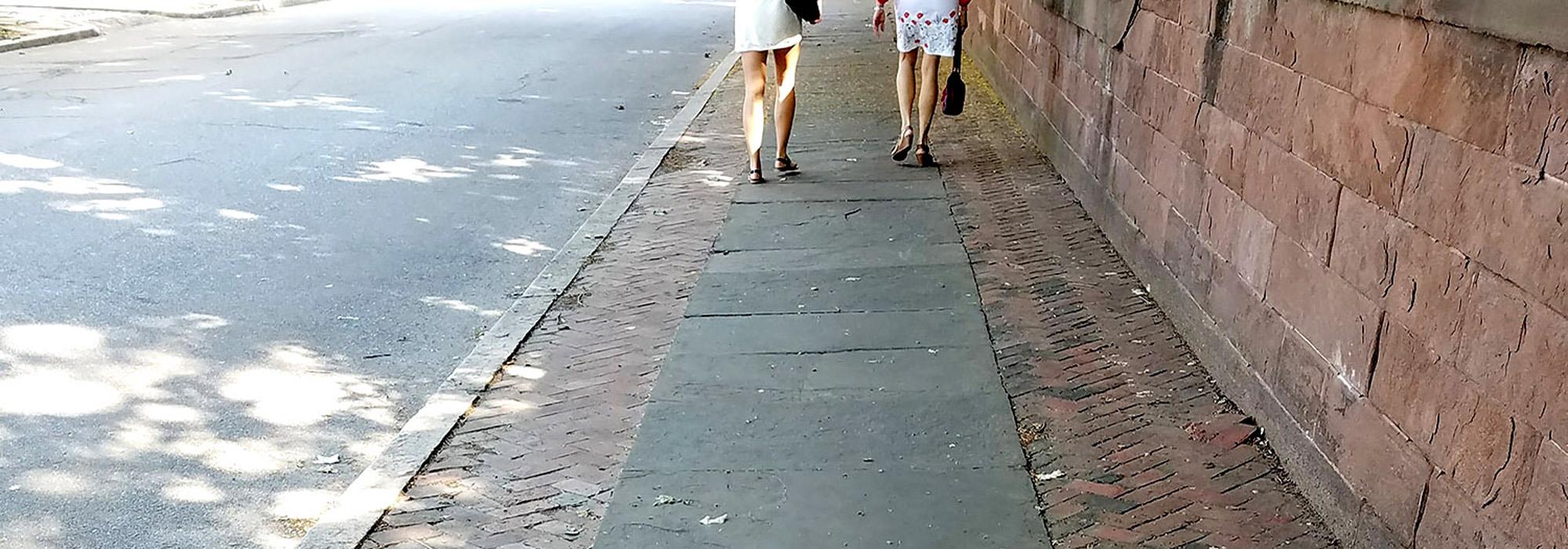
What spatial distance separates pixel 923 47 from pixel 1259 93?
384 centimetres

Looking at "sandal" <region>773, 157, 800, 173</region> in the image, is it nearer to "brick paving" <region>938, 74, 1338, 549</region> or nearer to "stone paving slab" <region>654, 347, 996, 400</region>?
"brick paving" <region>938, 74, 1338, 549</region>

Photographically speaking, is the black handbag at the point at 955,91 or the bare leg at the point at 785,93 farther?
the black handbag at the point at 955,91

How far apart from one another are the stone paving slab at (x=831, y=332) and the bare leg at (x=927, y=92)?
3096mm

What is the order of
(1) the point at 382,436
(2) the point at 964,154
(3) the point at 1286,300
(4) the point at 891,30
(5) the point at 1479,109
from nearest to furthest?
(5) the point at 1479,109, (3) the point at 1286,300, (1) the point at 382,436, (2) the point at 964,154, (4) the point at 891,30

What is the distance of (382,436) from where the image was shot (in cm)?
433

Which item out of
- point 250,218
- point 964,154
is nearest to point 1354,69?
point 964,154

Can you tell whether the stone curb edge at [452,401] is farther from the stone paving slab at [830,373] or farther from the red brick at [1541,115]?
the red brick at [1541,115]

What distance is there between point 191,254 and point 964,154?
4.94 metres

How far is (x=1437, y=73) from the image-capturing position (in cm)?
297

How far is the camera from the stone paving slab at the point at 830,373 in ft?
14.7

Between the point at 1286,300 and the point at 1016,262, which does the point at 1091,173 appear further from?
the point at 1286,300

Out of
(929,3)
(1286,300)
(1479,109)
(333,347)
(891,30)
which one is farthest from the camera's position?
(891,30)

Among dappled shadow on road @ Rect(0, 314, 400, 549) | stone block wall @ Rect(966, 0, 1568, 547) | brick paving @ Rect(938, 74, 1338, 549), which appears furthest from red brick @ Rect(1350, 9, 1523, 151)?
dappled shadow on road @ Rect(0, 314, 400, 549)

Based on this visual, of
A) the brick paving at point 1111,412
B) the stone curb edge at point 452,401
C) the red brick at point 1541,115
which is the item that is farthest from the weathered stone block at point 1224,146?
the stone curb edge at point 452,401
